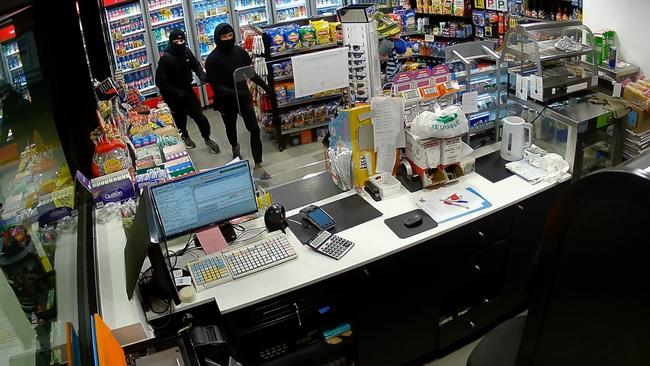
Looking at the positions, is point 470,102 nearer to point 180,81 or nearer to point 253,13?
point 180,81

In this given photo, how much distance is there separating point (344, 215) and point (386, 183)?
1.26 ft

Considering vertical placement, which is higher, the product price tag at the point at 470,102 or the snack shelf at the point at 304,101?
the product price tag at the point at 470,102

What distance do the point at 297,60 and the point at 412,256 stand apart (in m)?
1.79

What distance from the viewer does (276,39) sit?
6199 mm

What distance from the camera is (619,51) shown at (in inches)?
187

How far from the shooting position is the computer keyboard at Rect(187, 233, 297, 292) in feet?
8.92

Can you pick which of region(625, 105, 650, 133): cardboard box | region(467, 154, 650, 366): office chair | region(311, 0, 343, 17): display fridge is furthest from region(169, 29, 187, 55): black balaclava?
region(467, 154, 650, 366): office chair

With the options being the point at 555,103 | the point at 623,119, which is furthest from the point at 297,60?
the point at 623,119

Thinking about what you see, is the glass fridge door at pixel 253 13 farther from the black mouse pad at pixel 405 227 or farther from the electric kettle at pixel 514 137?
A: the black mouse pad at pixel 405 227

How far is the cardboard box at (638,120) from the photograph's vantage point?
4160mm

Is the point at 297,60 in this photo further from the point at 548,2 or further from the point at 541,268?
the point at 548,2

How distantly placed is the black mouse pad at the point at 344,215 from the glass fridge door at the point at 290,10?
23.1 ft

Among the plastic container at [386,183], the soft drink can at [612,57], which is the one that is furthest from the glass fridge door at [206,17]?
the plastic container at [386,183]

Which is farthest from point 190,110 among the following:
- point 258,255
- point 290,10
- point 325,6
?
point 258,255
